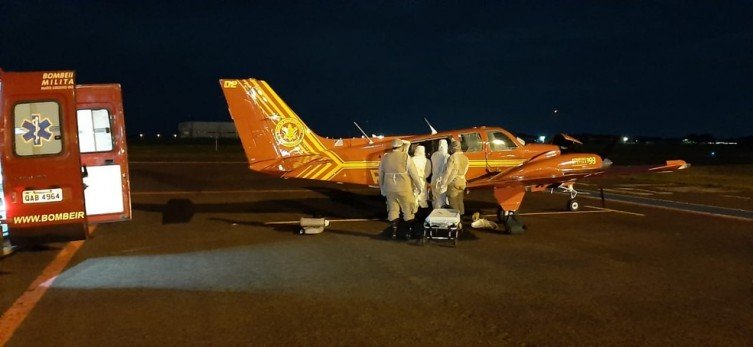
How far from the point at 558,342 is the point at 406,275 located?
8.92ft

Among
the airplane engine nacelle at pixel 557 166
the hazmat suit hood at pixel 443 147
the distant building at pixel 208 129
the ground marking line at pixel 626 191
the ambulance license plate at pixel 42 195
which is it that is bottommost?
the ground marking line at pixel 626 191

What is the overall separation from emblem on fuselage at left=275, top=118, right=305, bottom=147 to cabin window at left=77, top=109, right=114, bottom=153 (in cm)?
406

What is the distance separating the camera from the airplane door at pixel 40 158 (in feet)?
23.7

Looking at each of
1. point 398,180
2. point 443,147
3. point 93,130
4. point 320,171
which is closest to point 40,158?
point 93,130

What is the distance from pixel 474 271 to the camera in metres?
7.76

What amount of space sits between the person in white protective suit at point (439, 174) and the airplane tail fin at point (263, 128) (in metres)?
2.69

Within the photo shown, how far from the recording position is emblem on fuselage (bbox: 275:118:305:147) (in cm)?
1240

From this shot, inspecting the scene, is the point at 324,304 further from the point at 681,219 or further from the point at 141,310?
the point at 681,219

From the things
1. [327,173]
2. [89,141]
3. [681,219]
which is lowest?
[681,219]

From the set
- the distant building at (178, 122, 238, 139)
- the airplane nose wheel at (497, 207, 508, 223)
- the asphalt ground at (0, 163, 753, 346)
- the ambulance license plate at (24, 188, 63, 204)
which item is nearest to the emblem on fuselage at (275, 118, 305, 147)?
the asphalt ground at (0, 163, 753, 346)

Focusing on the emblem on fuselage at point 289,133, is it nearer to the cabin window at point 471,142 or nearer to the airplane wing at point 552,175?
the cabin window at point 471,142

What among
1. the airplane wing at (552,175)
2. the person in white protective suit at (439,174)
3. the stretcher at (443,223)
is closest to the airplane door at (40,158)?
the stretcher at (443,223)

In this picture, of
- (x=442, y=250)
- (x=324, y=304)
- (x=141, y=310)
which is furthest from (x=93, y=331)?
(x=442, y=250)

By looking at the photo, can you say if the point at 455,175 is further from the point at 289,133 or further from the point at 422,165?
the point at 289,133
